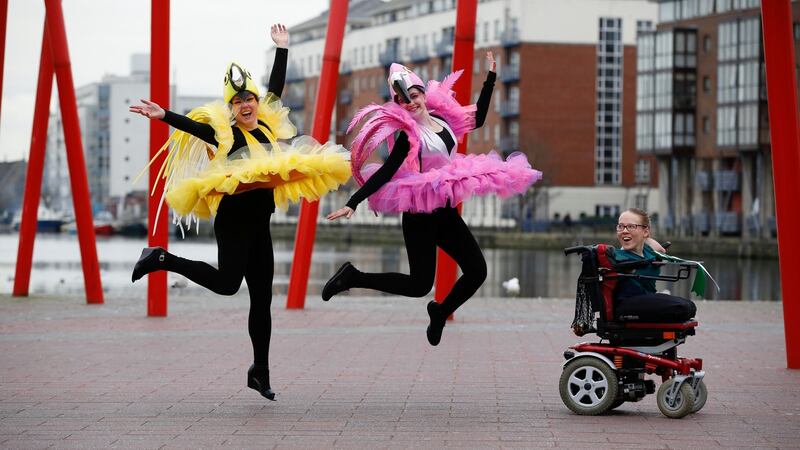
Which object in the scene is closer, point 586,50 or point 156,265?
point 156,265

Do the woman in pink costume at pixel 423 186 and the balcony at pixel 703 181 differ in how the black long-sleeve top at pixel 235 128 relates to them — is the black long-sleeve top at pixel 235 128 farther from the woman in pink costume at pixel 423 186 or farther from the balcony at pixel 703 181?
the balcony at pixel 703 181

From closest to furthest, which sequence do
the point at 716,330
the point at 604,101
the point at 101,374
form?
the point at 101,374 < the point at 716,330 < the point at 604,101

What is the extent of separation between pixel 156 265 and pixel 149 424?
3.93 ft

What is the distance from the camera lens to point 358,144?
10.2m

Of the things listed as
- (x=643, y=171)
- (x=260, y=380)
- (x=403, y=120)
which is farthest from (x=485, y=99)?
(x=643, y=171)

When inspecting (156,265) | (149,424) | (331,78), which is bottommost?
(149,424)

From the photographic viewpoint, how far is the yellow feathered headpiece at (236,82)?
33.1 feet

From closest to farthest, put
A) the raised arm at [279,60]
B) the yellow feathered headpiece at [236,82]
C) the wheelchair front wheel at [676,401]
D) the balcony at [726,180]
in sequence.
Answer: the wheelchair front wheel at [676,401]
the yellow feathered headpiece at [236,82]
the raised arm at [279,60]
the balcony at [726,180]

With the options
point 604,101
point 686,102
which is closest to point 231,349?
point 686,102

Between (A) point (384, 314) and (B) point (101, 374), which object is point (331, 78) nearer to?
(A) point (384, 314)

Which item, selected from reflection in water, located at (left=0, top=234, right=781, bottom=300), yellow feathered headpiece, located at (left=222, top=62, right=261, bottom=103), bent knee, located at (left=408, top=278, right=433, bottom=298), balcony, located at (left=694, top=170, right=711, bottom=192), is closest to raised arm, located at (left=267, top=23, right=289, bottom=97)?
yellow feathered headpiece, located at (left=222, top=62, right=261, bottom=103)

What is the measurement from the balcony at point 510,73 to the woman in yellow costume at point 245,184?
342ft

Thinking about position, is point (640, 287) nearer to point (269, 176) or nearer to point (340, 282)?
point (340, 282)

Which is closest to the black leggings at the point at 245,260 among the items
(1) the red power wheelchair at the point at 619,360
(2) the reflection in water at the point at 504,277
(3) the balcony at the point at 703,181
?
(1) the red power wheelchair at the point at 619,360
